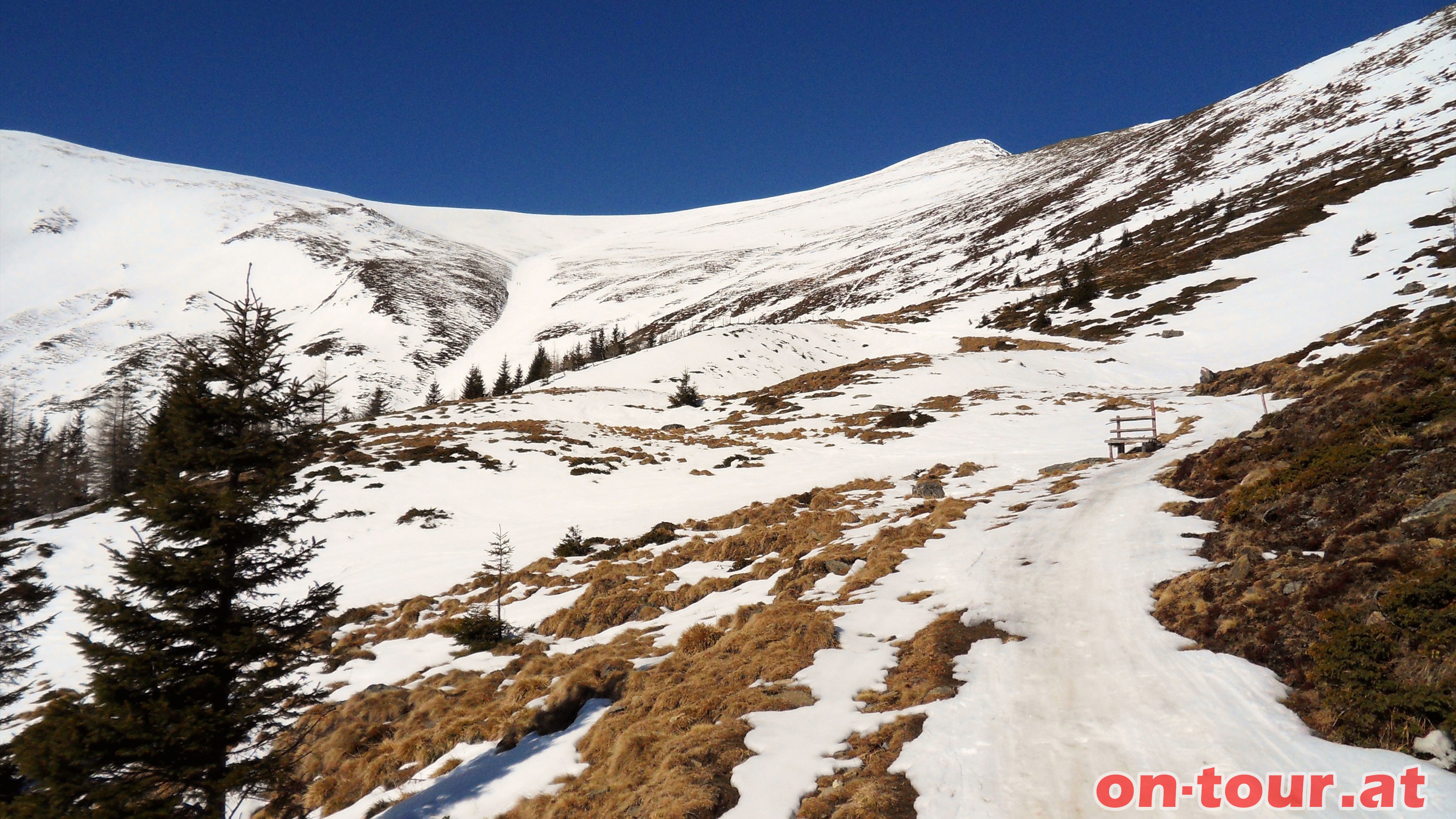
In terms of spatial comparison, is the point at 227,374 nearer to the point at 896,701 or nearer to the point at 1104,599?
the point at 896,701

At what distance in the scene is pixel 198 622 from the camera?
26.9 feet

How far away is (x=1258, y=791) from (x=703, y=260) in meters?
203

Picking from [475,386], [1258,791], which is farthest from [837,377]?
[475,386]

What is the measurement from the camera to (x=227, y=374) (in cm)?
897

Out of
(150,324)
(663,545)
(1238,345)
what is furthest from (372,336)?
(1238,345)

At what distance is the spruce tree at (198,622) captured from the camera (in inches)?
281

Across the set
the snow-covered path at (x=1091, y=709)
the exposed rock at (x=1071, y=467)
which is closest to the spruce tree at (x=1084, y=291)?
the exposed rock at (x=1071, y=467)

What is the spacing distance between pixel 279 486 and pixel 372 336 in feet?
404

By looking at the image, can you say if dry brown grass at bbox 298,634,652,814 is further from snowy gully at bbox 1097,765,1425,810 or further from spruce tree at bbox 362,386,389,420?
spruce tree at bbox 362,386,389,420

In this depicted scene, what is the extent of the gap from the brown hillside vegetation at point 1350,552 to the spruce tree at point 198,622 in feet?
40.1

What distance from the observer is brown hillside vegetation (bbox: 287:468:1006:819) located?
6172mm

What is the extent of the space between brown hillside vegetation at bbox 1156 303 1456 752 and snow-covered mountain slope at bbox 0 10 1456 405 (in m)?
54.6

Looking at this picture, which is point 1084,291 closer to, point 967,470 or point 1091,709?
point 967,470

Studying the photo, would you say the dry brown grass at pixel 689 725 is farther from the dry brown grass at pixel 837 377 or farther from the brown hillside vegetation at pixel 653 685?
the dry brown grass at pixel 837 377
